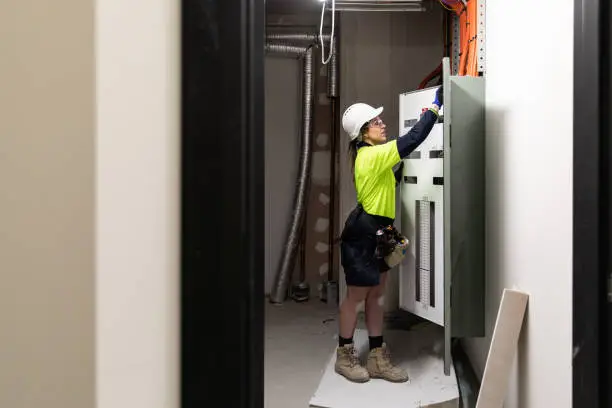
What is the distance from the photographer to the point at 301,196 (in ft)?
14.5

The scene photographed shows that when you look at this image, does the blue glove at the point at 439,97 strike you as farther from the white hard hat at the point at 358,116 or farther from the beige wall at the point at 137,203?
the beige wall at the point at 137,203

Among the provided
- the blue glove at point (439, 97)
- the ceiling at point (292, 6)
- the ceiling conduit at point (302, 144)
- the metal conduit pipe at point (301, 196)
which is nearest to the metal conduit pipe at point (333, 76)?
the ceiling conduit at point (302, 144)

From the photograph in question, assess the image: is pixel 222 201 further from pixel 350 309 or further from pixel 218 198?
pixel 350 309

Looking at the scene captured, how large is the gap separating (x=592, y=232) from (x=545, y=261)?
24.2 inches

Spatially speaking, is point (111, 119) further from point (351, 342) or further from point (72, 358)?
point (351, 342)

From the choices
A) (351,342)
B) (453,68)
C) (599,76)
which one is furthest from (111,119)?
(453,68)

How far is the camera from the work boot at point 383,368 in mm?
2822

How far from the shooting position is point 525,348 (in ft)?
6.07

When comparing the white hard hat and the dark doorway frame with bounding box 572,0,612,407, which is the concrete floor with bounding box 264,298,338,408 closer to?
the white hard hat

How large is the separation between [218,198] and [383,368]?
2.46 m

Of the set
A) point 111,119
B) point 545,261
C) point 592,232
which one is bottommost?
point 545,261

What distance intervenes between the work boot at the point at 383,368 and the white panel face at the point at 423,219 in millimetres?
325

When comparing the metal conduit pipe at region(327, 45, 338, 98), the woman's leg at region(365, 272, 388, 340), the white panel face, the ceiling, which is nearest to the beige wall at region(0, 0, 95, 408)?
the white panel face

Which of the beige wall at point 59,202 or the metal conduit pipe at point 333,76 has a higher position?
the metal conduit pipe at point 333,76
